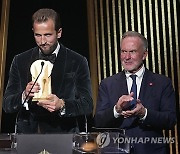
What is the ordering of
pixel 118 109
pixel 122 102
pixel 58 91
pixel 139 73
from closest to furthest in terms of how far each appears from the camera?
pixel 122 102, pixel 118 109, pixel 139 73, pixel 58 91

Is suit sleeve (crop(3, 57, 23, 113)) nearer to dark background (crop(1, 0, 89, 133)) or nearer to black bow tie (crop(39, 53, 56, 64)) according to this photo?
dark background (crop(1, 0, 89, 133))

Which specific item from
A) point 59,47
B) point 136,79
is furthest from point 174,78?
point 59,47

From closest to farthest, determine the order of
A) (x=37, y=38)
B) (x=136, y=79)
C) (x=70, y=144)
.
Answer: (x=70, y=144) < (x=136, y=79) < (x=37, y=38)

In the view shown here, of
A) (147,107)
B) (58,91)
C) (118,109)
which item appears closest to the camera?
(118,109)

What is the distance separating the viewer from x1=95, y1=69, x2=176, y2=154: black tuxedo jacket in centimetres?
275

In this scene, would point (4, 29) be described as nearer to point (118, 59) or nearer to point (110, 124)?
point (118, 59)

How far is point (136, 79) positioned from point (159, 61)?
0.35 meters

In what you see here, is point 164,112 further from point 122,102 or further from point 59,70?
point 59,70

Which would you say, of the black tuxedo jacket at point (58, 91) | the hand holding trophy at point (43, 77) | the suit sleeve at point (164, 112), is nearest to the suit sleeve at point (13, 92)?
the black tuxedo jacket at point (58, 91)

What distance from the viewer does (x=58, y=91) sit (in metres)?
3.13

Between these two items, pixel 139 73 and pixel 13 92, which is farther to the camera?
pixel 13 92

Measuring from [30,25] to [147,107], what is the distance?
3.74 ft

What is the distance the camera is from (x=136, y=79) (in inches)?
118

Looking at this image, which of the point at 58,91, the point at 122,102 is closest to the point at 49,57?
the point at 58,91
